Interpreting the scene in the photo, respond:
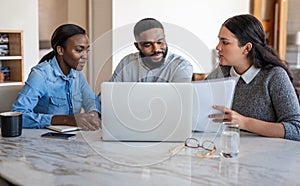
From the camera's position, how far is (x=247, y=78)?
194 cm

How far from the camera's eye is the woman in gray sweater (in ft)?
5.88

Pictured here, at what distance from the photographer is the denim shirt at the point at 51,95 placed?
1.83 metres

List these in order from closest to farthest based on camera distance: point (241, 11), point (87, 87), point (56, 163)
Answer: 1. point (56, 163)
2. point (87, 87)
3. point (241, 11)

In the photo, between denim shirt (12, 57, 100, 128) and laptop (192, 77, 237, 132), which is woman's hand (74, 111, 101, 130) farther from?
laptop (192, 77, 237, 132)

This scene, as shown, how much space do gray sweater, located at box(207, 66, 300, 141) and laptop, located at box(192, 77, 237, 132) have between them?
0.69ft

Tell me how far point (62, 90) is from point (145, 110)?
68cm

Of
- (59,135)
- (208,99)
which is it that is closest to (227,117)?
(208,99)

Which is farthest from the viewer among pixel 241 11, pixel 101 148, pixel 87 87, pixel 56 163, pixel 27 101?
pixel 241 11

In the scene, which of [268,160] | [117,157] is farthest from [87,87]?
[268,160]

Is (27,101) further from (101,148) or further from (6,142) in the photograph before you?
(101,148)

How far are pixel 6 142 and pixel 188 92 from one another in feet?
2.35

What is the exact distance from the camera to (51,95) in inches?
78.8

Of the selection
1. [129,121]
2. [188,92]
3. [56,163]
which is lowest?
[56,163]

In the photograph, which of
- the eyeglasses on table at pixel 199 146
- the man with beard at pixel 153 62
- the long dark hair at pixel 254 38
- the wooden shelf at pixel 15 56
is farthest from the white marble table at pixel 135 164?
the wooden shelf at pixel 15 56
